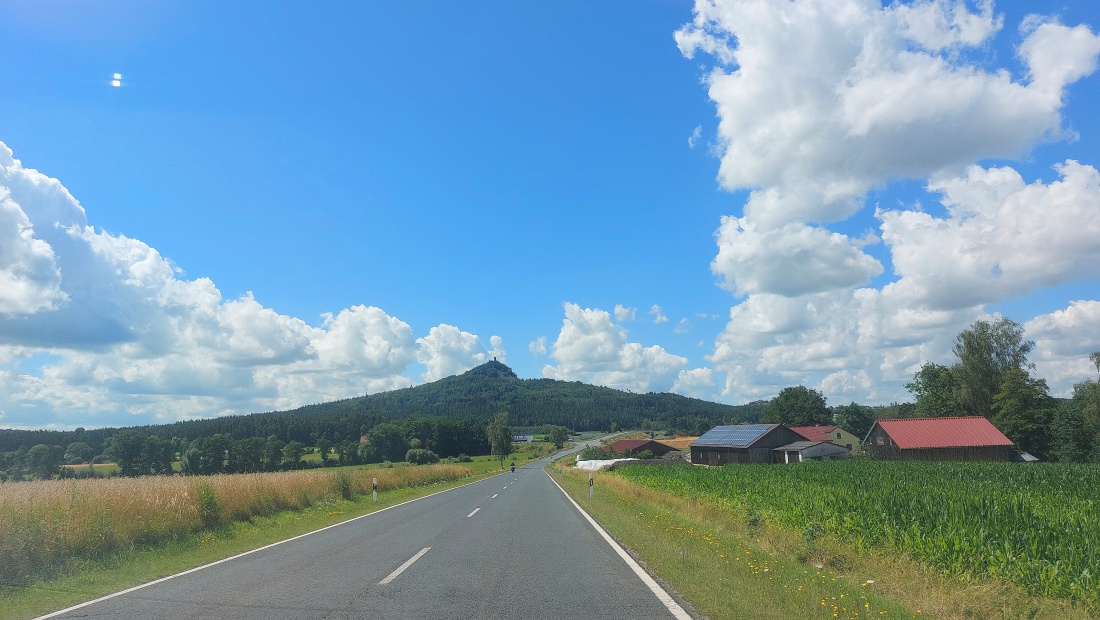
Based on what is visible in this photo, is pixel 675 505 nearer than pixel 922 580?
No

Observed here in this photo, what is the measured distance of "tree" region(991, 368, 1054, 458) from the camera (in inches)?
2485

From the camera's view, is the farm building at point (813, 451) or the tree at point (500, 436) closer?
the farm building at point (813, 451)

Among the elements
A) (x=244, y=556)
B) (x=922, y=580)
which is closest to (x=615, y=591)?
(x=922, y=580)

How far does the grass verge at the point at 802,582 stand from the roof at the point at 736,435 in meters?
62.7

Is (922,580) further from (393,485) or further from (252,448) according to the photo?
(252,448)

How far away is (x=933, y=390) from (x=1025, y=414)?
25406mm

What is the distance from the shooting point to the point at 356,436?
146 meters

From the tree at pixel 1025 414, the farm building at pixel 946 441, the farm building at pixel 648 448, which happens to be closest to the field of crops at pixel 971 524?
the farm building at pixel 946 441

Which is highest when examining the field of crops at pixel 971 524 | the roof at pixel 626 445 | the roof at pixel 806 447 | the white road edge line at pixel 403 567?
the field of crops at pixel 971 524

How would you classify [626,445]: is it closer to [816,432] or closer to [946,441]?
[816,432]

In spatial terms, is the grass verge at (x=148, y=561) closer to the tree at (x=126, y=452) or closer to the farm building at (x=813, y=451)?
the tree at (x=126, y=452)

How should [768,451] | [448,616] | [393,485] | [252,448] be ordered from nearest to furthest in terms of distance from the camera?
[448,616], [393,485], [252,448], [768,451]

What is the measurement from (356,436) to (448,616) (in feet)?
488

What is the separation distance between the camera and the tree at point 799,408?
126 m
